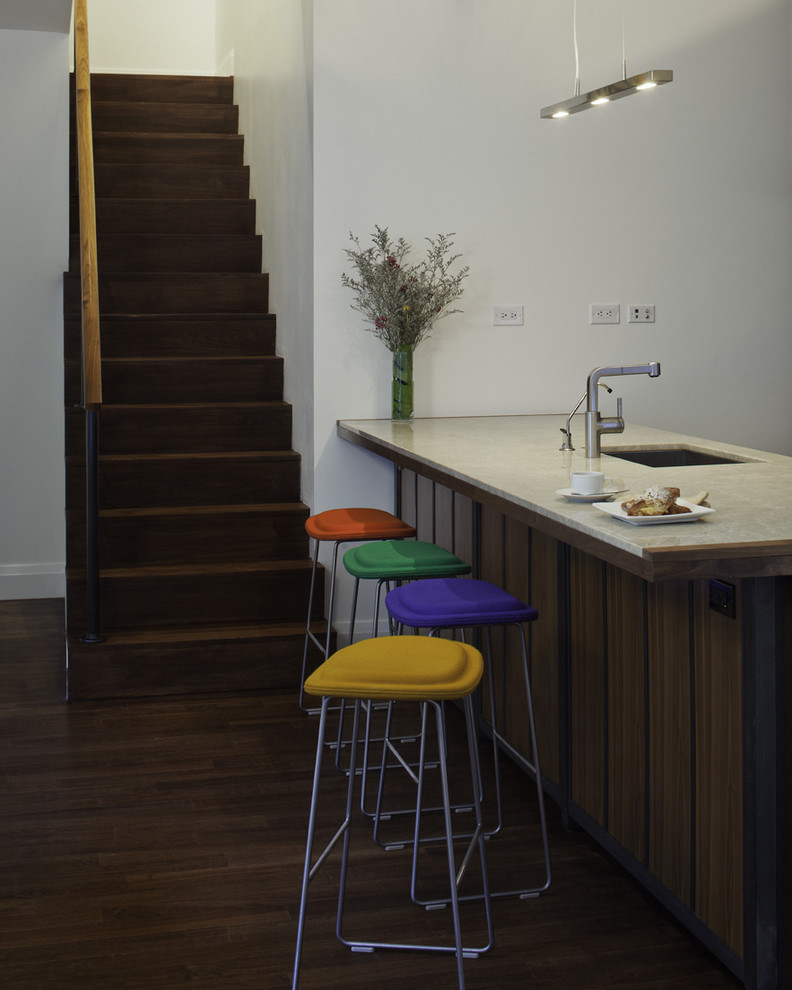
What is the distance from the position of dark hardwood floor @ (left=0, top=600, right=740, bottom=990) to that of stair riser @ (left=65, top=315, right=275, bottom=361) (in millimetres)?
2142

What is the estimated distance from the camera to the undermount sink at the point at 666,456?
3.54 meters

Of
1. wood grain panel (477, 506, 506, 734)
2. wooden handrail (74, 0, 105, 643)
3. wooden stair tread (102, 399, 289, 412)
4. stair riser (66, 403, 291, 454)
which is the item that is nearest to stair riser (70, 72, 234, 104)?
wooden handrail (74, 0, 105, 643)

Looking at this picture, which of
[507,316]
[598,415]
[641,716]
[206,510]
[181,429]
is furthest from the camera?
[181,429]

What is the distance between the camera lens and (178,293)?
559 cm

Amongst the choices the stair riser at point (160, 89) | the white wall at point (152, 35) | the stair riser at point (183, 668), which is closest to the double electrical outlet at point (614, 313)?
the stair riser at point (183, 668)

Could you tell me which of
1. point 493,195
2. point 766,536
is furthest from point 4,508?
point 766,536

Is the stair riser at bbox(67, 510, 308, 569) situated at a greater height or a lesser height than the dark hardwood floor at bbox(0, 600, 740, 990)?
greater

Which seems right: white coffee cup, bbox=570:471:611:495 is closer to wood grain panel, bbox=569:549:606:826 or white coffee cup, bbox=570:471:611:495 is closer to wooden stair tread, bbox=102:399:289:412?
wood grain panel, bbox=569:549:606:826

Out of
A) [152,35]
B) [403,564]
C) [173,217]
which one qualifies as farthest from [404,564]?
[152,35]

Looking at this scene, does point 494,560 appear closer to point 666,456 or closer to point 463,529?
point 463,529

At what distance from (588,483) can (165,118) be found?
16.4 ft

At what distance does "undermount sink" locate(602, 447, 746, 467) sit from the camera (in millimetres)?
3545

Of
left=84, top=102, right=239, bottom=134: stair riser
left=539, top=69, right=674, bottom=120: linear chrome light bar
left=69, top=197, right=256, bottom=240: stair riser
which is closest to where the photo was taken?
left=539, top=69, right=674, bottom=120: linear chrome light bar

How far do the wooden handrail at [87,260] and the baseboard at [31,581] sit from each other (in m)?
1.70
